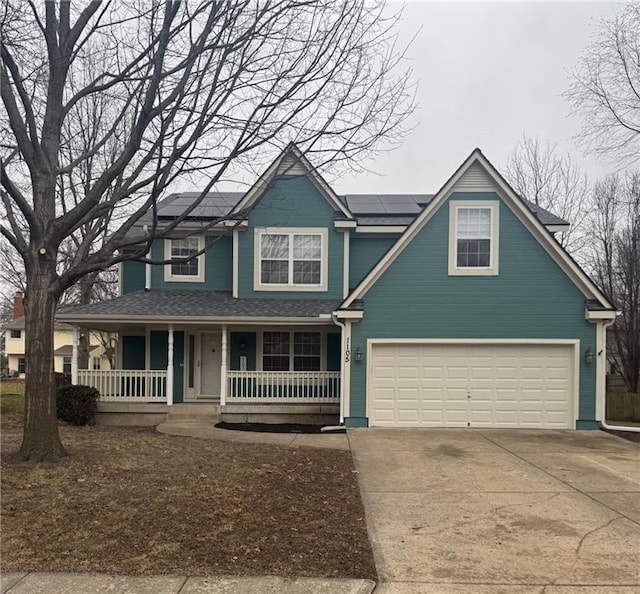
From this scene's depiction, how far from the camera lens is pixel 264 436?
35.7 ft

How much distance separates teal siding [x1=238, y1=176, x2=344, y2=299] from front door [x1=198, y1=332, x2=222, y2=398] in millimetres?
1658

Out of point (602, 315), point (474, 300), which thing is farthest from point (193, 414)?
point (602, 315)

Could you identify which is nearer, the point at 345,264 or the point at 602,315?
the point at 602,315

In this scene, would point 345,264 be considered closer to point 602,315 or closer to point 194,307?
point 194,307

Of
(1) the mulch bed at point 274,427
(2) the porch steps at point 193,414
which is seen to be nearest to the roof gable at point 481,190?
(1) the mulch bed at point 274,427

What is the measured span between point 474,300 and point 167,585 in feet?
33.0

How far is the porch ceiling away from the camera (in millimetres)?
→ 12711

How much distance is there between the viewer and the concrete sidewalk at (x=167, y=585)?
375cm

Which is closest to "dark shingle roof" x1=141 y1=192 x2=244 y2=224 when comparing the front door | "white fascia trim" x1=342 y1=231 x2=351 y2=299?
the front door

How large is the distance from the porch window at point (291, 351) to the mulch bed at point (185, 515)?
591 cm

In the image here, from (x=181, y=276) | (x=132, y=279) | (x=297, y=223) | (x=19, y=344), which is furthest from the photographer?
(x=19, y=344)

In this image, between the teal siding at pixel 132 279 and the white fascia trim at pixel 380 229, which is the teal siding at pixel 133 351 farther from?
the white fascia trim at pixel 380 229

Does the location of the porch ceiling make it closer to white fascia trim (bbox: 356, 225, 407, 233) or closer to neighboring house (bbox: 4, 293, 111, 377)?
white fascia trim (bbox: 356, 225, 407, 233)

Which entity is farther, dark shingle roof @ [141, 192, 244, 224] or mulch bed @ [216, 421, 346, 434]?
dark shingle roof @ [141, 192, 244, 224]
